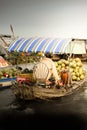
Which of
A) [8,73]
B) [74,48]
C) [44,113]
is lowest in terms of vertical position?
[44,113]

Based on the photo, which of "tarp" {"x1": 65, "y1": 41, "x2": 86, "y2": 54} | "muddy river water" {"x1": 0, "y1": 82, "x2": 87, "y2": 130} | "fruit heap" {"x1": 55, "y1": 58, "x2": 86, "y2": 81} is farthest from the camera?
"fruit heap" {"x1": 55, "y1": 58, "x2": 86, "y2": 81}

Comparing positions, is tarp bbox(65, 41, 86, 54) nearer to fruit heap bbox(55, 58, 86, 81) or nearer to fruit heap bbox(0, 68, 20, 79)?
fruit heap bbox(55, 58, 86, 81)

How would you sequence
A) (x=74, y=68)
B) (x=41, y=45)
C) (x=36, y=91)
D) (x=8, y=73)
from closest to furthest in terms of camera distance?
(x=36, y=91) < (x=74, y=68) < (x=8, y=73) < (x=41, y=45)

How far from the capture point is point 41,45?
18.6 feet

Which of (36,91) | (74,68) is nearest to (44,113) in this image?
(36,91)

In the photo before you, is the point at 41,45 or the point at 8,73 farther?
the point at 41,45

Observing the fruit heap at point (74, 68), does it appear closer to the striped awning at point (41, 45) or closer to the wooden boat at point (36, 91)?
the striped awning at point (41, 45)

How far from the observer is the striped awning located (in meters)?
5.25

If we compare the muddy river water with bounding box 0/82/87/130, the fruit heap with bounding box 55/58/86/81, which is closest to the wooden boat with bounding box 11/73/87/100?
the muddy river water with bounding box 0/82/87/130

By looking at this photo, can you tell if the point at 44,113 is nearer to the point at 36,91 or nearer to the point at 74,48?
the point at 36,91

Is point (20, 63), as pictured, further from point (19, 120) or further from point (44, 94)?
point (19, 120)

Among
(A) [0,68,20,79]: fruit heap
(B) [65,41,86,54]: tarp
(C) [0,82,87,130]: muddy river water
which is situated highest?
(B) [65,41,86,54]: tarp

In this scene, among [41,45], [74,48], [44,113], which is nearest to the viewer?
[44,113]

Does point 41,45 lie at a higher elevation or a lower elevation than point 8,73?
higher
